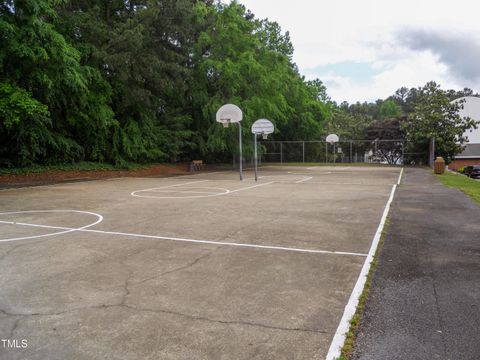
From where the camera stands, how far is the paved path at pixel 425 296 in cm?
297

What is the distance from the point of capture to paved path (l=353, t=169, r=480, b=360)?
9.74 feet

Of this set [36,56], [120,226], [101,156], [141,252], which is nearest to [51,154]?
[101,156]

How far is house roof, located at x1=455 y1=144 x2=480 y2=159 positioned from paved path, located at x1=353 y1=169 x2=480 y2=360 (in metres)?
45.9

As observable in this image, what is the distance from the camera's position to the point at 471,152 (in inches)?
1890

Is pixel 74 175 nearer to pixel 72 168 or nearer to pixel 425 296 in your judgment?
pixel 72 168

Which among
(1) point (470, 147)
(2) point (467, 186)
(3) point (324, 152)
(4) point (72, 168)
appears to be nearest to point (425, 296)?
(2) point (467, 186)

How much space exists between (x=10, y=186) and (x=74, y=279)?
1287 centimetres

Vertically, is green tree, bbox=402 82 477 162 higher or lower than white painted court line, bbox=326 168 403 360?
higher

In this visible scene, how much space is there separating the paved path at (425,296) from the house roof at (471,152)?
4590 cm

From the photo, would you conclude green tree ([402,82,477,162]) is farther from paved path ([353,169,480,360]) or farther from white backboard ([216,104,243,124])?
paved path ([353,169,480,360])

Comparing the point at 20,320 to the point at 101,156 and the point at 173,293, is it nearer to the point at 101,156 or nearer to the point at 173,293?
the point at 173,293

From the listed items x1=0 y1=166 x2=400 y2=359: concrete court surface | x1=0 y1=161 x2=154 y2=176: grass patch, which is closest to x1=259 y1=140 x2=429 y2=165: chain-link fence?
x1=0 y1=161 x2=154 y2=176: grass patch

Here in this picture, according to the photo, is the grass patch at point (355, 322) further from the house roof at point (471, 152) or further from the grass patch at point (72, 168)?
the house roof at point (471, 152)

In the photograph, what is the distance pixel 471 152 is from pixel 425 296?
5157cm
